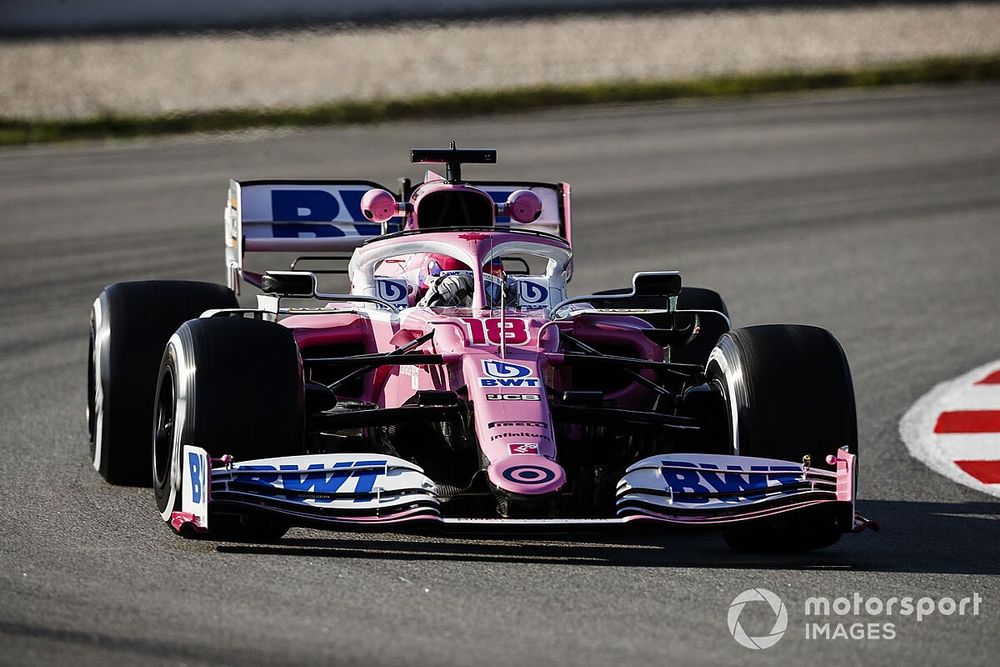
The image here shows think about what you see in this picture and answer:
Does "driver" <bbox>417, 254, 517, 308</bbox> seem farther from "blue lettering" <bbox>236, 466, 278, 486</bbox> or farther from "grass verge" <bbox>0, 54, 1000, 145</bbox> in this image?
"grass verge" <bbox>0, 54, 1000, 145</bbox>

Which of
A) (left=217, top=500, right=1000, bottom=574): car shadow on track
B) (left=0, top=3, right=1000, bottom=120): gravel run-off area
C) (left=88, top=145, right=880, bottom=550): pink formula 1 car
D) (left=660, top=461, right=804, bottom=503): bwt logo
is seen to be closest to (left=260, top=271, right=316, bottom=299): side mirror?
(left=88, top=145, right=880, bottom=550): pink formula 1 car

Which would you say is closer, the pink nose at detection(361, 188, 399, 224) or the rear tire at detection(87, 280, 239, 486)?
the rear tire at detection(87, 280, 239, 486)

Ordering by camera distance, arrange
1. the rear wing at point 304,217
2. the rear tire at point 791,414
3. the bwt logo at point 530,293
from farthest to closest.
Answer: the rear wing at point 304,217, the bwt logo at point 530,293, the rear tire at point 791,414

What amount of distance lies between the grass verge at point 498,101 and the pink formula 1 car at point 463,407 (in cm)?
1496

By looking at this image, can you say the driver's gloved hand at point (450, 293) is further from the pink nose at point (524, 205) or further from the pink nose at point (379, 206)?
the pink nose at point (524, 205)

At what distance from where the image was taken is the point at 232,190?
10602mm

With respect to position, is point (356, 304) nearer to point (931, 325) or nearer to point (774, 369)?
point (774, 369)

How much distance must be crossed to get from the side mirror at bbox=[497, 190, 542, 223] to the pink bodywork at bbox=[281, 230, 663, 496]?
3.40ft

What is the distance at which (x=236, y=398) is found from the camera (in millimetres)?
6785

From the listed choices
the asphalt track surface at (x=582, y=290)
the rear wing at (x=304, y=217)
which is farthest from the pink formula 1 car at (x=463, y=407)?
the rear wing at (x=304, y=217)

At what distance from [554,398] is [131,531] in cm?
196

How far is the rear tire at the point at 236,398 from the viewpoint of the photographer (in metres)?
6.76

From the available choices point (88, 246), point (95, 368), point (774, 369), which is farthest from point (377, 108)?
point (774, 369)

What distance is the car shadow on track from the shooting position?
6859 millimetres
